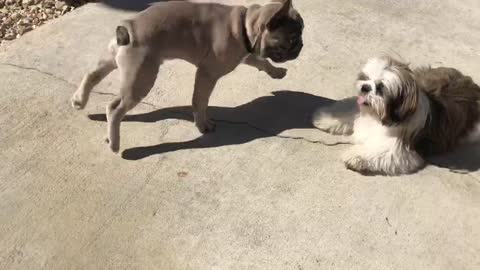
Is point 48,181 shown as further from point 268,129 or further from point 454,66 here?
point 454,66

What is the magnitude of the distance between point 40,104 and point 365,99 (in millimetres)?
2339

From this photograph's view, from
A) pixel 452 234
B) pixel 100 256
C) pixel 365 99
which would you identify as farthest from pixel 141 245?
pixel 452 234

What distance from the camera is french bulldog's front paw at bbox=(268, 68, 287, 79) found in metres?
4.52

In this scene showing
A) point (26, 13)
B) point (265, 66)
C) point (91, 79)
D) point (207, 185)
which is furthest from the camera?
point (26, 13)

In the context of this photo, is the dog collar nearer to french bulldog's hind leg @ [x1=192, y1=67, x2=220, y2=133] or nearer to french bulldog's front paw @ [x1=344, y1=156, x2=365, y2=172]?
french bulldog's hind leg @ [x1=192, y1=67, x2=220, y2=133]

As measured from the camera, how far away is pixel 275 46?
370 cm

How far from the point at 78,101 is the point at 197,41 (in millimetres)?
1026

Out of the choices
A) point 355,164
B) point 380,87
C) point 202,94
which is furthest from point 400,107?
point 202,94

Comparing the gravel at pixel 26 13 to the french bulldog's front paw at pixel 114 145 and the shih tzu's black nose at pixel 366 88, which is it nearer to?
the french bulldog's front paw at pixel 114 145

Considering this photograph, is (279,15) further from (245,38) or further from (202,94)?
(202,94)

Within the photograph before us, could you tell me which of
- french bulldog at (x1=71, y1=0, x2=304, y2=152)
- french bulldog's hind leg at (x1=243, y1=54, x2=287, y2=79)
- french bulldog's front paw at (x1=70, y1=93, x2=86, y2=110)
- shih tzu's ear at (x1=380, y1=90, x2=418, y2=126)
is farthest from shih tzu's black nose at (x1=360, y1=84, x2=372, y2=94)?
french bulldog's front paw at (x1=70, y1=93, x2=86, y2=110)

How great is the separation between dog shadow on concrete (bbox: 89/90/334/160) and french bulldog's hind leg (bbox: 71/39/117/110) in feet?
0.50

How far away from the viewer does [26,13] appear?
542 cm

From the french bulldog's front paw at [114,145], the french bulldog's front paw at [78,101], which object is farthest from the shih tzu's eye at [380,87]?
the french bulldog's front paw at [78,101]
